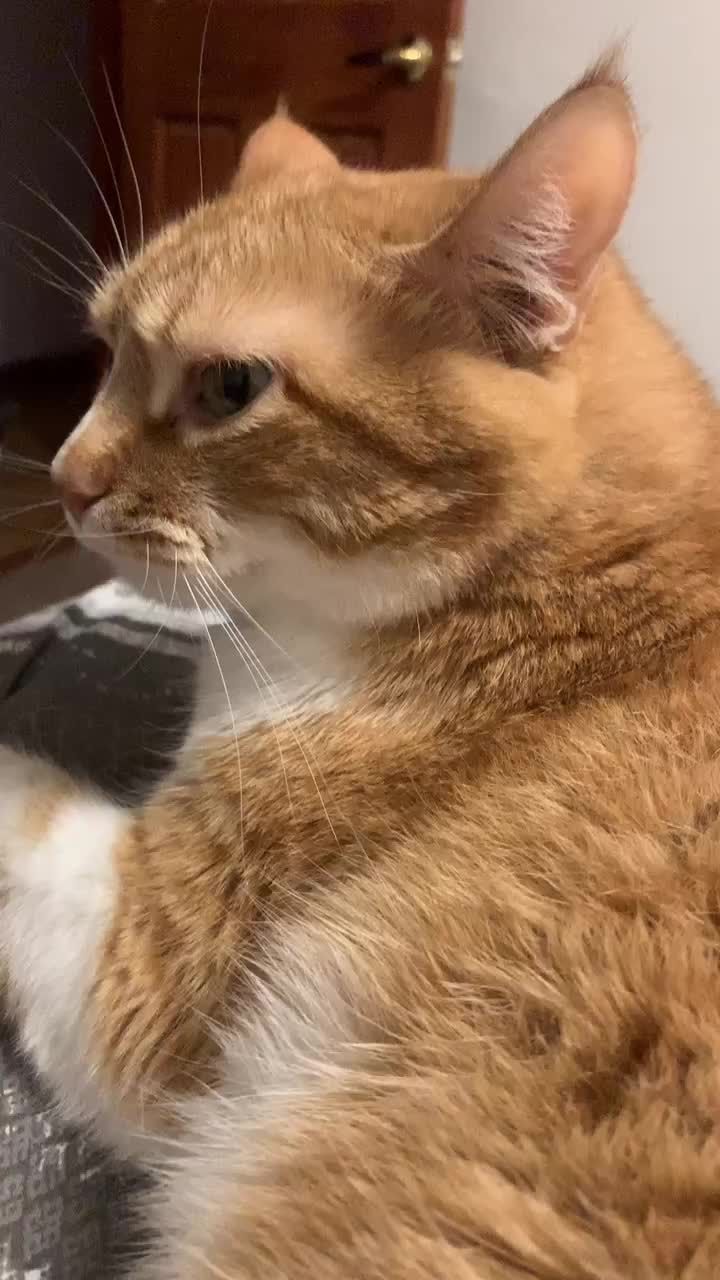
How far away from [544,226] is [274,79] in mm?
2060

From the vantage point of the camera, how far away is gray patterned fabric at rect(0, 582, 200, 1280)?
741mm

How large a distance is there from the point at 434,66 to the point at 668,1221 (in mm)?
2370

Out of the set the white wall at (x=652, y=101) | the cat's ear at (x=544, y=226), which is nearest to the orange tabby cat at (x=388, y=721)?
the cat's ear at (x=544, y=226)

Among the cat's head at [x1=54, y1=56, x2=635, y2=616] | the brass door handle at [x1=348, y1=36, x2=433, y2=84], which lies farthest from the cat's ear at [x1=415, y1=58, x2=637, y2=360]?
the brass door handle at [x1=348, y1=36, x2=433, y2=84]

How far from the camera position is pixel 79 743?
44.3 inches

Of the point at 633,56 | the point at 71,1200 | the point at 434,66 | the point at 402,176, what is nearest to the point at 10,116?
the point at 434,66

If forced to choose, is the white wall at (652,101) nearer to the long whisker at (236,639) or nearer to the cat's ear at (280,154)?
the cat's ear at (280,154)

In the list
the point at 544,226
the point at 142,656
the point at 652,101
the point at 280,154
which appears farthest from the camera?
the point at 652,101

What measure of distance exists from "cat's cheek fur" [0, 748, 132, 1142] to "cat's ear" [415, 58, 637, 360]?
490 mm

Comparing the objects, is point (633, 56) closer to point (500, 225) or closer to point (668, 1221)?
point (500, 225)

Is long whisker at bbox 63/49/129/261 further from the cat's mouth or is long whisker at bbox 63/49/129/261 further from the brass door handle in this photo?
the brass door handle

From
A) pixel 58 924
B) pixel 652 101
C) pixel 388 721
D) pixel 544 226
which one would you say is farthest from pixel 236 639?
pixel 652 101

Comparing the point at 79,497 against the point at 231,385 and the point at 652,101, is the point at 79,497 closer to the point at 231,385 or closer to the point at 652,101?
the point at 231,385

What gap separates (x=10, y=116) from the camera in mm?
3676
